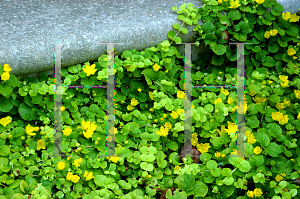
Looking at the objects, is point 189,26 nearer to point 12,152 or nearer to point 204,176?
point 204,176

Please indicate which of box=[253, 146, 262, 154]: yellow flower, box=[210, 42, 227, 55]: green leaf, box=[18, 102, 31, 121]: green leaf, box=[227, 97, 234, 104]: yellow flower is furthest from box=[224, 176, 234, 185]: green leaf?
box=[18, 102, 31, 121]: green leaf

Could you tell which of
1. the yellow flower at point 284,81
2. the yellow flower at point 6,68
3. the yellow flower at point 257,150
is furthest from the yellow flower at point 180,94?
the yellow flower at point 6,68

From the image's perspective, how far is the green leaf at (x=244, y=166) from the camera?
5.99ft

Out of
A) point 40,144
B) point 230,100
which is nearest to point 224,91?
point 230,100

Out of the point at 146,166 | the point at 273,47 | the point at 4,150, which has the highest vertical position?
the point at 273,47

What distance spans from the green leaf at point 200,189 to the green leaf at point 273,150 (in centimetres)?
54

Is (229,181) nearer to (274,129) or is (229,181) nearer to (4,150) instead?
(274,129)

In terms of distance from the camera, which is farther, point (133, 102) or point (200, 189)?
point (133, 102)

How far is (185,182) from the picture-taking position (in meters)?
1.82

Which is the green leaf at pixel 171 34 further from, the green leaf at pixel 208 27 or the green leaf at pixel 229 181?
the green leaf at pixel 229 181

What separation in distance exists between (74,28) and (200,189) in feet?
4.97

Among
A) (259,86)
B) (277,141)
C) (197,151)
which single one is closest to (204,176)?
(197,151)

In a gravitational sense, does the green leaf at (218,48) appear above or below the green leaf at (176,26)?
below

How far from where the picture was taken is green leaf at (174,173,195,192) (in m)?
1.80
